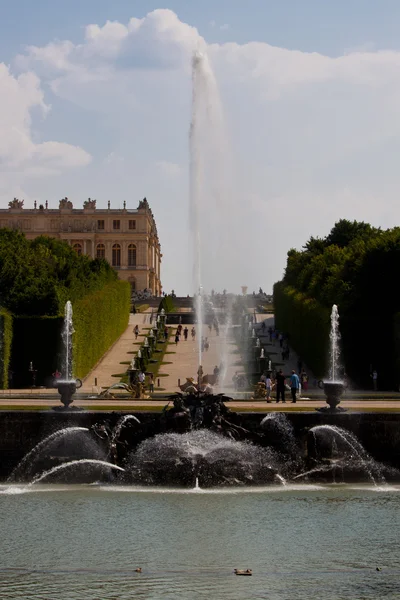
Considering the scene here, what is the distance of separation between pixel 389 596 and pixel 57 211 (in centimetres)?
13300

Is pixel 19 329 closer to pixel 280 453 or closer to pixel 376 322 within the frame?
pixel 376 322

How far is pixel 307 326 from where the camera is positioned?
56.1 metres

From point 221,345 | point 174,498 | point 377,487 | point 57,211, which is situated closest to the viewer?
point 174,498

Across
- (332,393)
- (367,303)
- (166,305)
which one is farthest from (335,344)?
(166,305)

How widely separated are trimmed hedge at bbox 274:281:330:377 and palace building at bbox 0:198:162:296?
72226 mm

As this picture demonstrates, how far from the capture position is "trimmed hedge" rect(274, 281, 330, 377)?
4941 centimetres

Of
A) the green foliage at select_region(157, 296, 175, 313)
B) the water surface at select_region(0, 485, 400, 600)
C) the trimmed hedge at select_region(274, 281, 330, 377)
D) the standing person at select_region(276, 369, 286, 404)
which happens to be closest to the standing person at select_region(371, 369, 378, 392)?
the trimmed hedge at select_region(274, 281, 330, 377)

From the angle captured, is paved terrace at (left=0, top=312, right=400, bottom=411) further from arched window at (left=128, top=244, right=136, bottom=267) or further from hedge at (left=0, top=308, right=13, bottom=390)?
arched window at (left=128, top=244, right=136, bottom=267)

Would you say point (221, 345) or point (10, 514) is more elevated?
point (221, 345)

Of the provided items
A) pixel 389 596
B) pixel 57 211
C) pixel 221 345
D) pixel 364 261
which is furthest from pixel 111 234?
pixel 389 596

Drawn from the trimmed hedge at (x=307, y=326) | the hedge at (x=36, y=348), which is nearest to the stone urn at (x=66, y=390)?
the hedge at (x=36, y=348)

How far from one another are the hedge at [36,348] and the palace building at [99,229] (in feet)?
328

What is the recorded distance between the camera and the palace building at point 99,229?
147625mm

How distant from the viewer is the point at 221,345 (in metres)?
66.1
